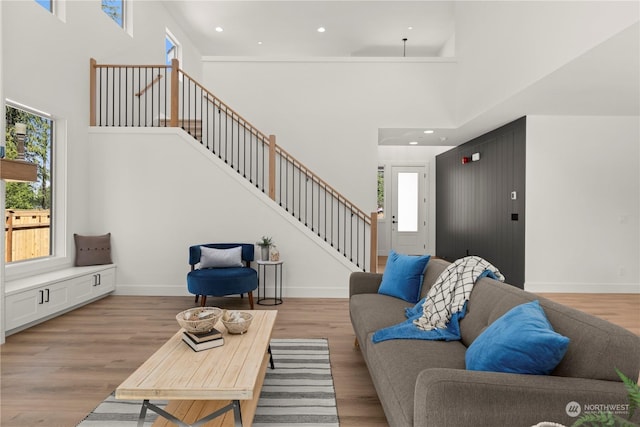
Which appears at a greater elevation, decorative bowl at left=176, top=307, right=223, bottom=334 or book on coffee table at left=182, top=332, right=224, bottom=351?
decorative bowl at left=176, top=307, right=223, bottom=334

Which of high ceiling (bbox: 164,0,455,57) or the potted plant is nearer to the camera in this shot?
the potted plant

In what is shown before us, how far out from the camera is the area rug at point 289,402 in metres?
2.27

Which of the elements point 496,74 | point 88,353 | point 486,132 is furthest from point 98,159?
point 486,132

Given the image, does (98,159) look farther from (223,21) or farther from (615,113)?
(615,113)

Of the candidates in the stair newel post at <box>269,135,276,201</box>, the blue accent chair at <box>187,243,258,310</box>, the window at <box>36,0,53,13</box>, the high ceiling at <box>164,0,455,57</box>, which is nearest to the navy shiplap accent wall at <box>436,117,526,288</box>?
the high ceiling at <box>164,0,455,57</box>

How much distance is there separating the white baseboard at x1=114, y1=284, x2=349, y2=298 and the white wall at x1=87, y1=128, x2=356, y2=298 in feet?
0.05

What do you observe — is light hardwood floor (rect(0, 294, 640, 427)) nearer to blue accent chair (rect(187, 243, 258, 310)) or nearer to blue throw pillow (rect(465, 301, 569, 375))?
blue accent chair (rect(187, 243, 258, 310))

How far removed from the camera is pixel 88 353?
3342mm

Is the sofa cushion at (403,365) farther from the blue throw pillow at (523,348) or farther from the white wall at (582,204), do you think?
the white wall at (582,204)

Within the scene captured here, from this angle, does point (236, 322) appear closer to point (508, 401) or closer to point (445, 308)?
point (445, 308)

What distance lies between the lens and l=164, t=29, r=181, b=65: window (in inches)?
313

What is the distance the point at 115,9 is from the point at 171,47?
6.13 ft

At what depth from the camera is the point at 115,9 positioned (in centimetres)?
639

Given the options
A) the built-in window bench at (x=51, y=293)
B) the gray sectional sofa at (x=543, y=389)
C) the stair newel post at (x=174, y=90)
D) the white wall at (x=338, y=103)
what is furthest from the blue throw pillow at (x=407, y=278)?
the stair newel post at (x=174, y=90)
